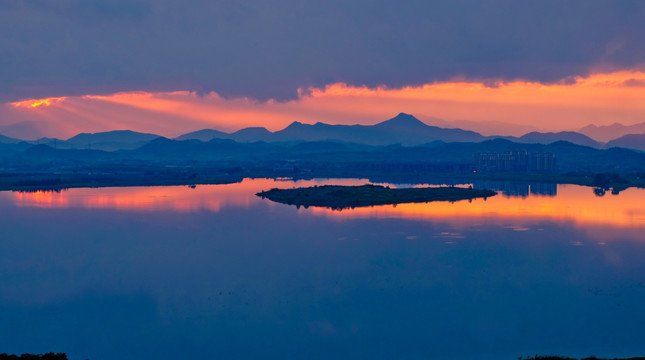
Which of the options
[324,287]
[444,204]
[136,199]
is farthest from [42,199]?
[324,287]

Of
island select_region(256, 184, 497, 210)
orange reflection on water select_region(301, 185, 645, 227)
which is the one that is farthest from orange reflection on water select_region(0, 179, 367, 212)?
orange reflection on water select_region(301, 185, 645, 227)

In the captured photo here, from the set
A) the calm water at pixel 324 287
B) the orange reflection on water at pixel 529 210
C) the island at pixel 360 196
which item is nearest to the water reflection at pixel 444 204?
the orange reflection on water at pixel 529 210

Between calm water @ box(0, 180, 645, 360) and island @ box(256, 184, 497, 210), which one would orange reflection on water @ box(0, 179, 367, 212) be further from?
calm water @ box(0, 180, 645, 360)

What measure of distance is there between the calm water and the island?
9.40 metres

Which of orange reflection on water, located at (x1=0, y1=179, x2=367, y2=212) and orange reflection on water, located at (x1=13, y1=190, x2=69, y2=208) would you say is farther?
orange reflection on water, located at (x1=13, y1=190, x2=69, y2=208)

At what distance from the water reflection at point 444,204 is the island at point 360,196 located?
177cm

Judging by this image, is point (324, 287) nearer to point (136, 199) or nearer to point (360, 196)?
point (360, 196)

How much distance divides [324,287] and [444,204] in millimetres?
26809

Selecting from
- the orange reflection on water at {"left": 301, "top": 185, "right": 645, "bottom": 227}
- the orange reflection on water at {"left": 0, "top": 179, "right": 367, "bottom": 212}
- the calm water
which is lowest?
the calm water

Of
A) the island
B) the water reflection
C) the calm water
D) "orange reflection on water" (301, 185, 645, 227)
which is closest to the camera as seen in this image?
the calm water

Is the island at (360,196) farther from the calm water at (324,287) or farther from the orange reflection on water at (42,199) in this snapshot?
the orange reflection on water at (42,199)

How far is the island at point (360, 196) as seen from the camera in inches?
1788

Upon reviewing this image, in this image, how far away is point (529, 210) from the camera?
40531mm

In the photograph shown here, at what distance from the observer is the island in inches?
1788
